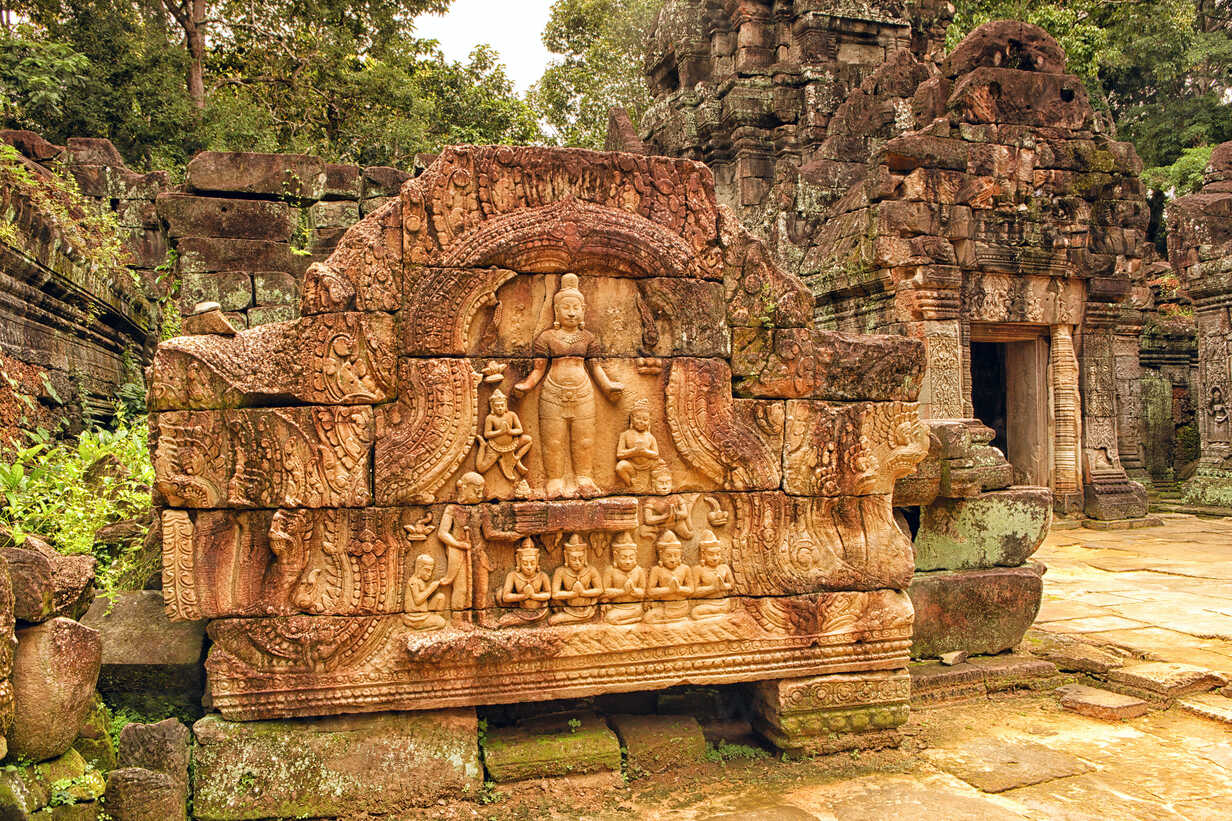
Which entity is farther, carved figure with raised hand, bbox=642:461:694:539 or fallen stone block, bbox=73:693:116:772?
carved figure with raised hand, bbox=642:461:694:539

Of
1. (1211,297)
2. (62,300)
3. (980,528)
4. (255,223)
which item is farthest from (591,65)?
(980,528)

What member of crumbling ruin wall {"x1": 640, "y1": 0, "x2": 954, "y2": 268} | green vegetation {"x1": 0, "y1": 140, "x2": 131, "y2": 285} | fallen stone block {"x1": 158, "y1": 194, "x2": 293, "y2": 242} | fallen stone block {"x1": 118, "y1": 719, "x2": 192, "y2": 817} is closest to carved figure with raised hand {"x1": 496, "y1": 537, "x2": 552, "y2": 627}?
fallen stone block {"x1": 118, "y1": 719, "x2": 192, "y2": 817}

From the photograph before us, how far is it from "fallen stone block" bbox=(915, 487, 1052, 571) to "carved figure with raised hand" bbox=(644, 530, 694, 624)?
179 cm

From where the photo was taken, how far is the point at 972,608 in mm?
5074

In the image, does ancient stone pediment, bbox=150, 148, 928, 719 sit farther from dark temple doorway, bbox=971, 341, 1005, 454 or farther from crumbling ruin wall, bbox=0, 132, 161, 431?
dark temple doorway, bbox=971, 341, 1005, 454

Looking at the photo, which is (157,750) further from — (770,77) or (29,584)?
(770,77)

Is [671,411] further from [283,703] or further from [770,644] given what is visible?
[283,703]

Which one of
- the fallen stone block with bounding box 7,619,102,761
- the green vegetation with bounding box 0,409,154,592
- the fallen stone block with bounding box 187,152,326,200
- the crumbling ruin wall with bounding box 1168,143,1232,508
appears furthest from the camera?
the crumbling ruin wall with bounding box 1168,143,1232,508

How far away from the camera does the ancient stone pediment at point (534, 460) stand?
363 cm

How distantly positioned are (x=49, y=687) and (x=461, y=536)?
1.60 m

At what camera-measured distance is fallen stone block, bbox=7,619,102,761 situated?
9.71ft

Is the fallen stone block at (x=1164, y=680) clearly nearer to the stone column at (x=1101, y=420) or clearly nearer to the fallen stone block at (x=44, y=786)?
the fallen stone block at (x=44, y=786)

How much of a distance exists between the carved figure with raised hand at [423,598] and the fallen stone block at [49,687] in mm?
1222

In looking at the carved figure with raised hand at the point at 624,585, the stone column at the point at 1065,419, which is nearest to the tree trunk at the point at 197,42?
the stone column at the point at 1065,419
